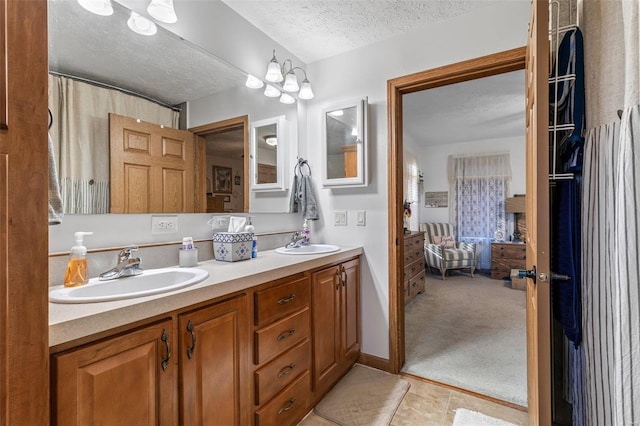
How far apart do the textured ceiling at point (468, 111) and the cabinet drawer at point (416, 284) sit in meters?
2.18

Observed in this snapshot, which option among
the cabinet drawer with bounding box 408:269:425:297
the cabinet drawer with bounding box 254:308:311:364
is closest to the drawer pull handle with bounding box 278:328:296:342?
the cabinet drawer with bounding box 254:308:311:364

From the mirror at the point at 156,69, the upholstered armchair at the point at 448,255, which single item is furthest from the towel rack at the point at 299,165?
the upholstered armchair at the point at 448,255

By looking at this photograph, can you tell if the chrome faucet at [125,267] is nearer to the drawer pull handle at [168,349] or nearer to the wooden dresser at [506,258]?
the drawer pull handle at [168,349]

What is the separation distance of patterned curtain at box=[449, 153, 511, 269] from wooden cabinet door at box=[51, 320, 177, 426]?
555 centimetres

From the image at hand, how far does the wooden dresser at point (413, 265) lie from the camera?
11.5 feet

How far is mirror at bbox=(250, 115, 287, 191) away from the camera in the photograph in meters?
2.11

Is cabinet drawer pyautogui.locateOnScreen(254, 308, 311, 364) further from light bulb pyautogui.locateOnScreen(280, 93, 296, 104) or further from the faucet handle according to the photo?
light bulb pyautogui.locateOnScreen(280, 93, 296, 104)

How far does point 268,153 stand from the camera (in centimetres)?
222

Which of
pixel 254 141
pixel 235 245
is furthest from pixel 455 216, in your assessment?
pixel 235 245

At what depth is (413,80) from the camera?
6.67 feet

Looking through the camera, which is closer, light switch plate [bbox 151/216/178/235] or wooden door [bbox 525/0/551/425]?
wooden door [bbox 525/0/551/425]

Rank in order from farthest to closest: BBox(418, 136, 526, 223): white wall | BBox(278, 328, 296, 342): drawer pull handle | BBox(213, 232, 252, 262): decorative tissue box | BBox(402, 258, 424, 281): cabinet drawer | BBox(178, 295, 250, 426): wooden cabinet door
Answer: BBox(418, 136, 526, 223): white wall, BBox(402, 258, 424, 281): cabinet drawer, BBox(213, 232, 252, 262): decorative tissue box, BBox(278, 328, 296, 342): drawer pull handle, BBox(178, 295, 250, 426): wooden cabinet door

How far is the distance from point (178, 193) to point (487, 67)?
198 centimetres

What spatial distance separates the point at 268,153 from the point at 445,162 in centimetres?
464
